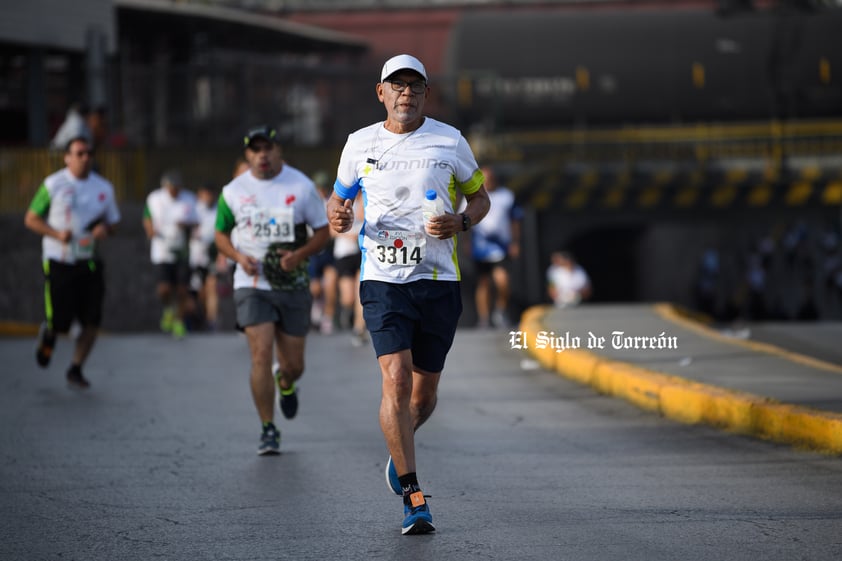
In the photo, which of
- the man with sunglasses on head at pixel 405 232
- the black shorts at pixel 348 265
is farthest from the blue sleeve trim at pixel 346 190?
the black shorts at pixel 348 265

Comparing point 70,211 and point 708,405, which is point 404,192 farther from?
point 70,211

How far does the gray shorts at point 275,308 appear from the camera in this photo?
29.0ft

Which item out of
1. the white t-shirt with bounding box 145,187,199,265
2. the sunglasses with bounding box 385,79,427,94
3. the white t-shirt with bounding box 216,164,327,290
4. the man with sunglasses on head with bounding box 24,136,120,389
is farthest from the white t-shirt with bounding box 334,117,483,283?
the white t-shirt with bounding box 145,187,199,265

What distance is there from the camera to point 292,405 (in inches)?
372

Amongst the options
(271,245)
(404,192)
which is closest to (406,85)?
(404,192)

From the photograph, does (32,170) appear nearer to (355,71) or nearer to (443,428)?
(355,71)

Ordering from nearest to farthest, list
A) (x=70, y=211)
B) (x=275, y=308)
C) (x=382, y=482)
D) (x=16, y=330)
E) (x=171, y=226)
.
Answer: (x=382, y=482) < (x=275, y=308) < (x=70, y=211) < (x=171, y=226) < (x=16, y=330)

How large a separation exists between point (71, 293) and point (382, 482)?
17.2ft

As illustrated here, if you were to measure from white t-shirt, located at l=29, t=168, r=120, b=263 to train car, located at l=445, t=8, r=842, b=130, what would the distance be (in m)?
18.3

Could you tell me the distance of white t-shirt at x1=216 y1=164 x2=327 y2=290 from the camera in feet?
29.6

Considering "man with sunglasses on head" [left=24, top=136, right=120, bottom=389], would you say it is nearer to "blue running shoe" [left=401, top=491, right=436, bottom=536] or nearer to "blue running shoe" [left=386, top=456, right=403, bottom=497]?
"blue running shoe" [left=386, top=456, right=403, bottom=497]

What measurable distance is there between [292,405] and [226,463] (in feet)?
4.13

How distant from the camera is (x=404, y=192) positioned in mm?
6570

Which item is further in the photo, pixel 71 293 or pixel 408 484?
pixel 71 293
